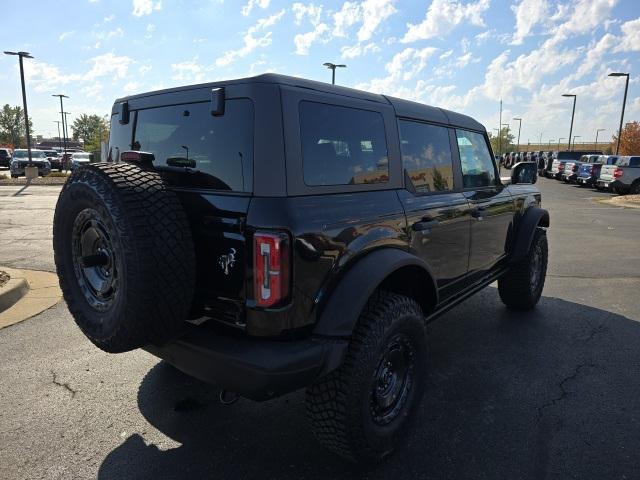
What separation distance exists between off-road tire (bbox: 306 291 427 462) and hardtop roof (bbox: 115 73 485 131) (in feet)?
3.91

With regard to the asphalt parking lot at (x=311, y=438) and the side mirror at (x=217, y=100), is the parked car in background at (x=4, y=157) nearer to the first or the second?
the asphalt parking lot at (x=311, y=438)

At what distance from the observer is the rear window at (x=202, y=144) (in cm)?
228

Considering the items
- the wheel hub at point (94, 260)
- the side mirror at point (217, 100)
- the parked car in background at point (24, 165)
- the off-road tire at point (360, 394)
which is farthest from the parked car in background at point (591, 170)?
the parked car in background at point (24, 165)

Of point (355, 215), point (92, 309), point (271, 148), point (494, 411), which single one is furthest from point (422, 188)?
point (92, 309)

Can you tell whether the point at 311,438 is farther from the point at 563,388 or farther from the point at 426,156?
the point at 426,156

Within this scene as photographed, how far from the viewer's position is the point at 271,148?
219 centimetres

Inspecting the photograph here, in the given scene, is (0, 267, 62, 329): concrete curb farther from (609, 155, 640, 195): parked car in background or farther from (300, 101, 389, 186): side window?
(609, 155, 640, 195): parked car in background

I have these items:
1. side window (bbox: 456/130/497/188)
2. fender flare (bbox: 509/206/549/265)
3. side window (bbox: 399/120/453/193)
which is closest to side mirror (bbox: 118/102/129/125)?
side window (bbox: 399/120/453/193)

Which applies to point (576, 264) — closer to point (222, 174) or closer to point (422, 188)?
point (422, 188)

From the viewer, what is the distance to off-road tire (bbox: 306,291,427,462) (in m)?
2.33

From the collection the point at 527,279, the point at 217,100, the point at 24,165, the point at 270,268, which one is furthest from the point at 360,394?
the point at 24,165

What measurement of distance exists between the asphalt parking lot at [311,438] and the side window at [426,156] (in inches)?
58.6

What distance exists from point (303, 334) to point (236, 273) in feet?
1.43

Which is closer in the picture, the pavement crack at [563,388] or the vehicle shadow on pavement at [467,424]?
the vehicle shadow on pavement at [467,424]
